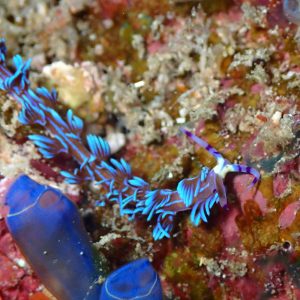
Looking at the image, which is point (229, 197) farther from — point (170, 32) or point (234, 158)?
point (170, 32)

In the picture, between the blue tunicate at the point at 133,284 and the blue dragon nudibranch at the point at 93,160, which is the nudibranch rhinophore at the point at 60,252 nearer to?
the blue tunicate at the point at 133,284

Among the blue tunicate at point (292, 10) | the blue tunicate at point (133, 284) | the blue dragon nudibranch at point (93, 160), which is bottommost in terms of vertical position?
the blue tunicate at point (133, 284)

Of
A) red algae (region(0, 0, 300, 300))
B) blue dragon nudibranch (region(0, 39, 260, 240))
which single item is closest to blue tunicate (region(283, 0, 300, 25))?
red algae (region(0, 0, 300, 300))

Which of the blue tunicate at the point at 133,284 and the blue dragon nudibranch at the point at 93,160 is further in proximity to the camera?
the blue dragon nudibranch at the point at 93,160

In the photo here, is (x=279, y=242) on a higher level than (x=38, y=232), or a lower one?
lower

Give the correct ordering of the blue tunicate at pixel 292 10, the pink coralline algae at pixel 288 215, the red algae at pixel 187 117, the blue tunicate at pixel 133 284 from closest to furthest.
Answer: the blue tunicate at pixel 133 284 < the pink coralline algae at pixel 288 215 < the red algae at pixel 187 117 < the blue tunicate at pixel 292 10

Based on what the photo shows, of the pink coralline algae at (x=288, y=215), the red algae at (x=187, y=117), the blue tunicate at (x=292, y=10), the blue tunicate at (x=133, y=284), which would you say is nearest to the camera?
the blue tunicate at (x=133, y=284)

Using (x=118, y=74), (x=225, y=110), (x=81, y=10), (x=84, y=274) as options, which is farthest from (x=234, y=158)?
(x=81, y=10)

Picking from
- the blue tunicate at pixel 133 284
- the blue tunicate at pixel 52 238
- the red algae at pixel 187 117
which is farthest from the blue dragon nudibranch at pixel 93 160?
the blue tunicate at pixel 52 238
